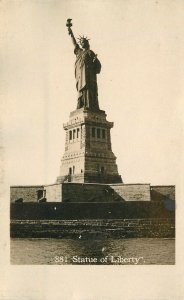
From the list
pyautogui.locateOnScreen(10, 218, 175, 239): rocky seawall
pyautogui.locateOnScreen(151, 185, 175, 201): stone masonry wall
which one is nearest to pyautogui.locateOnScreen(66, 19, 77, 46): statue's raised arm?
pyautogui.locateOnScreen(151, 185, 175, 201): stone masonry wall

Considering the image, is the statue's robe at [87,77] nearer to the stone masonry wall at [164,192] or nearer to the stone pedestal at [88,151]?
the stone pedestal at [88,151]

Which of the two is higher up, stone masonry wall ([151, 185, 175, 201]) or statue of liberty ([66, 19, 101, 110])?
statue of liberty ([66, 19, 101, 110])

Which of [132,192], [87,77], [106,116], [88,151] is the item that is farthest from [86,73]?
[132,192]

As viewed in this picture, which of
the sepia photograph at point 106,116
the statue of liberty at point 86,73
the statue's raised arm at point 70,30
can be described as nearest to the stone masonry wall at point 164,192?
the sepia photograph at point 106,116

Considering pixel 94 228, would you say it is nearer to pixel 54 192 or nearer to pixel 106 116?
pixel 54 192

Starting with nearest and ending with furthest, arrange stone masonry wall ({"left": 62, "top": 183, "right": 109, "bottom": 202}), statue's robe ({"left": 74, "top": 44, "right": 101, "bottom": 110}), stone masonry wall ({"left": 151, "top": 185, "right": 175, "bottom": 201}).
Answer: stone masonry wall ({"left": 151, "top": 185, "right": 175, "bottom": 201}) < statue's robe ({"left": 74, "top": 44, "right": 101, "bottom": 110}) < stone masonry wall ({"left": 62, "top": 183, "right": 109, "bottom": 202})

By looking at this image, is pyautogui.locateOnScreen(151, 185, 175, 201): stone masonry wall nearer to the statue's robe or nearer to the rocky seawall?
the rocky seawall

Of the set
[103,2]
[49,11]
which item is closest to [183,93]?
[103,2]
